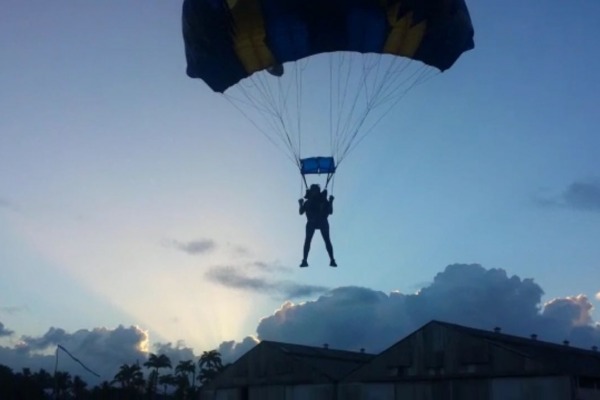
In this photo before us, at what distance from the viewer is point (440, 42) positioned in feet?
73.6

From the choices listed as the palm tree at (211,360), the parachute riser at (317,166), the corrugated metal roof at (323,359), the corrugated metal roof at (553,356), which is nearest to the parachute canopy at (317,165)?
the parachute riser at (317,166)

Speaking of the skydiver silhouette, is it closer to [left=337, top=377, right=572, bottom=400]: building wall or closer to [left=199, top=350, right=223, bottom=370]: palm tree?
[left=337, top=377, right=572, bottom=400]: building wall

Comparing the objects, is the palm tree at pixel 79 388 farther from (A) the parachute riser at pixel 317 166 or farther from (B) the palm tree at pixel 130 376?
(A) the parachute riser at pixel 317 166

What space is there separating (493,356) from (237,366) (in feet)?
59.8

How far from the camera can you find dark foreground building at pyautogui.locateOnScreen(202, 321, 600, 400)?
2923cm

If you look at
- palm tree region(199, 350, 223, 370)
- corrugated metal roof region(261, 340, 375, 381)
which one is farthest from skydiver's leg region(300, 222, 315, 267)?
palm tree region(199, 350, 223, 370)

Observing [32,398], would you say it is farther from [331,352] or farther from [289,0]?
[289,0]

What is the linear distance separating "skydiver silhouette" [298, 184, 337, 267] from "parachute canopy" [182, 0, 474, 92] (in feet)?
15.2

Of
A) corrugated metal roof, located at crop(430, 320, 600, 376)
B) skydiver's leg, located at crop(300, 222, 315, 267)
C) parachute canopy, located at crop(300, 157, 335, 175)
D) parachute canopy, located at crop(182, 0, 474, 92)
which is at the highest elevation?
parachute canopy, located at crop(182, 0, 474, 92)

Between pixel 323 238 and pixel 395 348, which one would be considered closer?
pixel 323 238

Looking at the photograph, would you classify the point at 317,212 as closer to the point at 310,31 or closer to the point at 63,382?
the point at 310,31

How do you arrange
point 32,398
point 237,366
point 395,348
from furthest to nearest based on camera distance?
point 32,398 → point 237,366 → point 395,348

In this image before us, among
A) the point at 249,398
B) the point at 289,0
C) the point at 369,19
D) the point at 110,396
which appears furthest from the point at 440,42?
the point at 110,396

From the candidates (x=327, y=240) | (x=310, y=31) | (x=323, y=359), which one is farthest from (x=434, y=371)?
(x=310, y=31)
